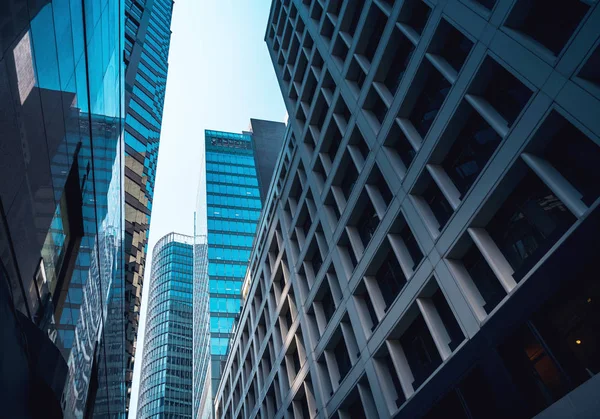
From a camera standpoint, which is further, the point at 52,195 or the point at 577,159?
the point at 577,159

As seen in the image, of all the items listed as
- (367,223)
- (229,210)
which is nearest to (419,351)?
(367,223)

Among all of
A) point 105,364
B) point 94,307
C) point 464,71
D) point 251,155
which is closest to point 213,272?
point 251,155

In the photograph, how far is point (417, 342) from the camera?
56.9 ft

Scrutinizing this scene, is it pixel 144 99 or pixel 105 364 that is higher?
pixel 144 99

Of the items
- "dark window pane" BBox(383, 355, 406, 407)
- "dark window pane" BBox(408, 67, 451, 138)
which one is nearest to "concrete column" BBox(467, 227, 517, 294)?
"dark window pane" BBox(408, 67, 451, 138)

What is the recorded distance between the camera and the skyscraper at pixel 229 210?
75.0 meters

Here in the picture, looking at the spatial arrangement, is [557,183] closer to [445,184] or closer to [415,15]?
[445,184]

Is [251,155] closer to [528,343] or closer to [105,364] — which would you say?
[105,364]

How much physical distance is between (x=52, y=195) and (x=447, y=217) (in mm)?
12608

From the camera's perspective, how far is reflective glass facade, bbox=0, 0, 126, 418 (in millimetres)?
7512

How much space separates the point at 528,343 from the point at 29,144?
12.3 meters

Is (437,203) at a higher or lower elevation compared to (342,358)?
higher

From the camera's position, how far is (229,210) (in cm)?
9275

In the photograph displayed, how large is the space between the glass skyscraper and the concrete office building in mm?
89588
